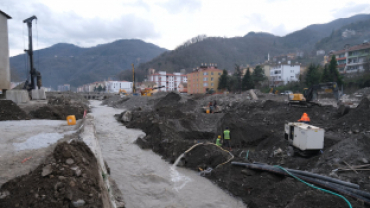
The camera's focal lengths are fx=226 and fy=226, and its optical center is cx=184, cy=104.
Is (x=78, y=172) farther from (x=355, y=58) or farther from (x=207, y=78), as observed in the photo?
(x=355, y=58)

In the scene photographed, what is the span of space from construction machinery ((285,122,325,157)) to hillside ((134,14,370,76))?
10885 centimetres

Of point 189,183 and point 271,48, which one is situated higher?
point 271,48

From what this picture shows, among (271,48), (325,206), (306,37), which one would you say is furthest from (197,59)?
(325,206)

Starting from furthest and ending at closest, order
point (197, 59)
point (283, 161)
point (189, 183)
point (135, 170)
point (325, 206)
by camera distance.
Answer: point (197, 59)
point (135, 170)
point (283, 161)
point (189, 183)
point (325, 206)

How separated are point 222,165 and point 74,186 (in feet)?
20.7

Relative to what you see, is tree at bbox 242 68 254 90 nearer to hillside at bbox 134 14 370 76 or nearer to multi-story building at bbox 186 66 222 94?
multi-story building at bbox 186 66 222 94

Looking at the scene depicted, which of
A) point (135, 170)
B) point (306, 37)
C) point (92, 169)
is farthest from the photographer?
point (306, 37)

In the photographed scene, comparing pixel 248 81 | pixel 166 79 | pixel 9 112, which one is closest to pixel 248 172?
pixel 9 112

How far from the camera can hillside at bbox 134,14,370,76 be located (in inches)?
4771

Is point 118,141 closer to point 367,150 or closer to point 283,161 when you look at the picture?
point 283,161

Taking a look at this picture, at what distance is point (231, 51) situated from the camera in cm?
14138

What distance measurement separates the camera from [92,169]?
4.28 metres

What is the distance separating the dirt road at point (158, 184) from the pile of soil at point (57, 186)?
341cm

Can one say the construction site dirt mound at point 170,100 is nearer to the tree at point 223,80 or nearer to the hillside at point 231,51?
the tree at point 223,80
